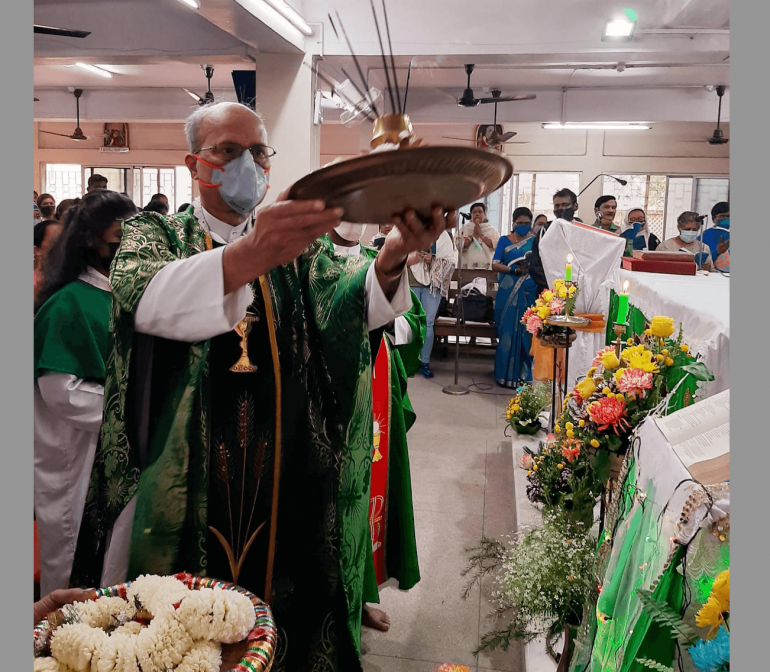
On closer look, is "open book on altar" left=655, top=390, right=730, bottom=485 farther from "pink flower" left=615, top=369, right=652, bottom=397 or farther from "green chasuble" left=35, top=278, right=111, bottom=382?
"green chasuble" left=35, top=278, right=111, bottom=382

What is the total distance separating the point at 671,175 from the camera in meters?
12.6

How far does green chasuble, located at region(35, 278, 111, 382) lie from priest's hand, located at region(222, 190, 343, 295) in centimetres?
113

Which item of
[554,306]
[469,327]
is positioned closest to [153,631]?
[554,306]

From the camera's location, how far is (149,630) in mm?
1024

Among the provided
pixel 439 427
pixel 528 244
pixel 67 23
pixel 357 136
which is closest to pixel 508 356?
pixel 528 244

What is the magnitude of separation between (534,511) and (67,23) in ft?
20.7

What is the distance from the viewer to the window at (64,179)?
14484 millimetres

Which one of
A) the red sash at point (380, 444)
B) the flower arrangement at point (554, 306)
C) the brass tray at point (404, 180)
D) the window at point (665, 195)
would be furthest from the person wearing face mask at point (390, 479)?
the window at point (665, 195)

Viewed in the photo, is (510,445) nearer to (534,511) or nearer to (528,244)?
(534,511)

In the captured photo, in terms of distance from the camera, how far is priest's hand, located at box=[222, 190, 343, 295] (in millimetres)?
1115

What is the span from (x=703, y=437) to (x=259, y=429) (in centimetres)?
97

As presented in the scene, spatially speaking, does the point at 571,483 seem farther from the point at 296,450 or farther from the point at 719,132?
the point at 719,132

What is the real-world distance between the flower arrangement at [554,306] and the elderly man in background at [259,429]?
7.23 ft

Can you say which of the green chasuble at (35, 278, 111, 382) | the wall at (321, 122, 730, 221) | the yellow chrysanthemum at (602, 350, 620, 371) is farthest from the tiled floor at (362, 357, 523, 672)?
the wall at (321, 122, 730, 221)
